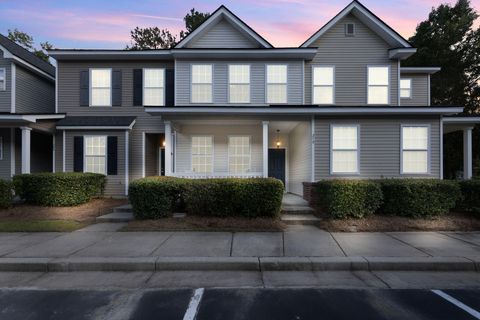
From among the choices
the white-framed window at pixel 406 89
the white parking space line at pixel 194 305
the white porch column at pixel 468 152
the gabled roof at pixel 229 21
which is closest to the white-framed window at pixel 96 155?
the gabled roof at pixel 229 21

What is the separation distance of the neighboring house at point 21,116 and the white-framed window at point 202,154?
6244mm

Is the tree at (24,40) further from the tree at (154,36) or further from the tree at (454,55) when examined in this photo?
the tree at (454,55)

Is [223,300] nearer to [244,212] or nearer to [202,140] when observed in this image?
[244,212]

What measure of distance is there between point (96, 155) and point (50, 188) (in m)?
2.89

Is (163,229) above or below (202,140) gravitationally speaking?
below

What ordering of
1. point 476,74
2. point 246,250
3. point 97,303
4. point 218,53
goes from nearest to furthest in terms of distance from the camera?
point 97,303
point 246,250
point 218,53
point 476,74

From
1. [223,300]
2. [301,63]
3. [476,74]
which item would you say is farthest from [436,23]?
[223,300]

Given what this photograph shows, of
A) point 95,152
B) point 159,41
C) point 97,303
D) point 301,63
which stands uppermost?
point 159,41

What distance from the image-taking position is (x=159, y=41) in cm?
3078

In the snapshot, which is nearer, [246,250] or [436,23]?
[246,250]

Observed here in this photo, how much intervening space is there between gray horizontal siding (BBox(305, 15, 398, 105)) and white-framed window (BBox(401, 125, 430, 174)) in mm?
2371

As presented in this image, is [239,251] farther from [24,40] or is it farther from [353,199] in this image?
[24,40]

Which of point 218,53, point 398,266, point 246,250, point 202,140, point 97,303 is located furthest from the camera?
point 202,140

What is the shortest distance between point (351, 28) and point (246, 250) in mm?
11777
